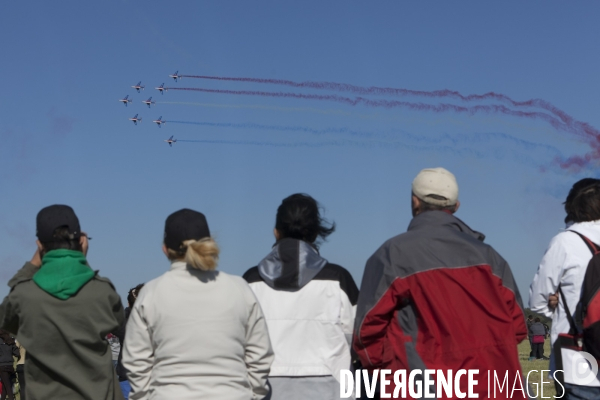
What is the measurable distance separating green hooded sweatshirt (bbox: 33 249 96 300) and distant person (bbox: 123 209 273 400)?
0.73m

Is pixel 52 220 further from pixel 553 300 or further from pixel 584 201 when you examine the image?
pixel 584 201

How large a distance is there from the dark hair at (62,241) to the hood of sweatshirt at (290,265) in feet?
4.18

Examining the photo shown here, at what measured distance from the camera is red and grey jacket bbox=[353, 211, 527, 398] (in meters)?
4.27

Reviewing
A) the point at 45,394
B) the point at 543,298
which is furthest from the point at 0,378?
the point at 543,298

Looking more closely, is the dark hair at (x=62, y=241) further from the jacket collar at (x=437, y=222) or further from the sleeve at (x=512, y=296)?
the sleeve at (x=512, y=296)

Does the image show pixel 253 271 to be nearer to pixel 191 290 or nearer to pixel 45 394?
pixel 191 290

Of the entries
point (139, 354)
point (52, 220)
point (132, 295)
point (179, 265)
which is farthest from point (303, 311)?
point (132, 295)

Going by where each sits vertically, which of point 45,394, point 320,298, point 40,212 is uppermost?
point 40,212

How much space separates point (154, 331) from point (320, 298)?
1274 mm

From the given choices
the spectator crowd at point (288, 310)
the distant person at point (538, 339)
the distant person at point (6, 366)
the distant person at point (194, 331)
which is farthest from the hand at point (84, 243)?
the distant person at point (538, 339)

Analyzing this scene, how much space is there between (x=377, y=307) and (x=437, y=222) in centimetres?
70

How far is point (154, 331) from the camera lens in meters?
4.23

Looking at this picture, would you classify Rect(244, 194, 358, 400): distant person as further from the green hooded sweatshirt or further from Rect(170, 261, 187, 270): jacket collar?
the green hooded sweatshirt

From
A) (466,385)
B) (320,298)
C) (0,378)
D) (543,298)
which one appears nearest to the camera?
(466,385)
